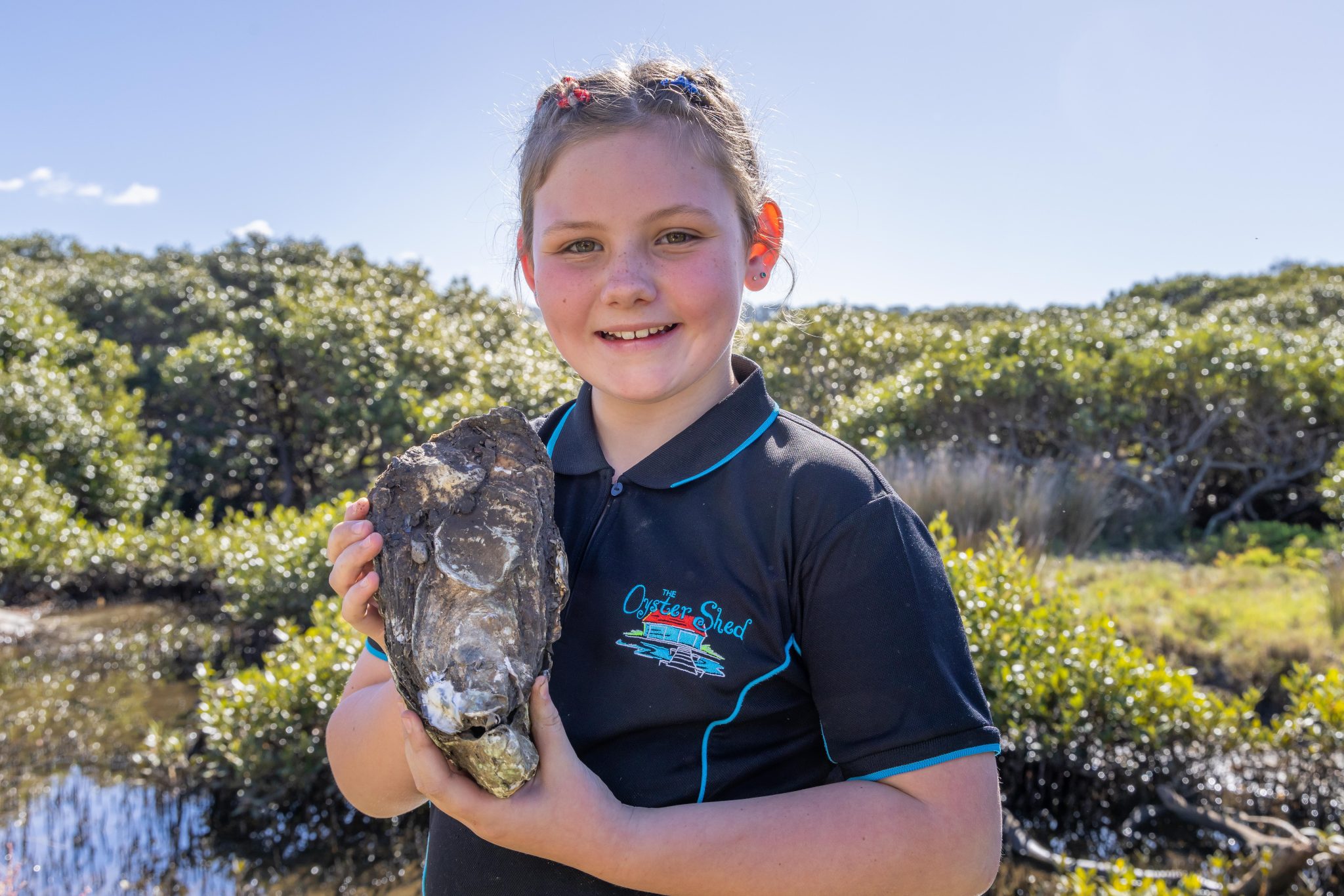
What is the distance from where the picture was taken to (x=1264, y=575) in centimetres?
752

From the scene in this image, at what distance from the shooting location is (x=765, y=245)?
1700 mm

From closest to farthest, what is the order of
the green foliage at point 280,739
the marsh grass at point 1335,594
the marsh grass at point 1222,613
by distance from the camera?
the green foliage at point 280,739, the marsh grass at point 1222,613, the marsh grass at point 1335,594

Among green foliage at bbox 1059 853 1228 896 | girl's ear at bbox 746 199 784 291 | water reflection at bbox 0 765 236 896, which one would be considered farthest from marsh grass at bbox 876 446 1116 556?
girl's ear at bbox 746 199 784 291

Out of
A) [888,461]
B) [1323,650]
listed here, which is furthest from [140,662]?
[1323,650]

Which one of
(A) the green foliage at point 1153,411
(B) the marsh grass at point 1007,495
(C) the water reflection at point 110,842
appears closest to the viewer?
(C) the water reflection at point 110,842

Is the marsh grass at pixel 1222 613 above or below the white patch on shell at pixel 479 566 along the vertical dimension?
below

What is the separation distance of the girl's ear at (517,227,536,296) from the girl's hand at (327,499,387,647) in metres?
0.60

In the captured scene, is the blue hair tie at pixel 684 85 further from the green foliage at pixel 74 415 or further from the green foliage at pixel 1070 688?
the green foliage at pixel 74 415

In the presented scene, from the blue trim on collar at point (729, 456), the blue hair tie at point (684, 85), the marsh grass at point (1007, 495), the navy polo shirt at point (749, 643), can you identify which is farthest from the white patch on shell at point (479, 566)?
the marsh grass at point (1007, 495)

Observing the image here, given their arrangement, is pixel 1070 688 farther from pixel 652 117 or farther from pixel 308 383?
pixel 308 383

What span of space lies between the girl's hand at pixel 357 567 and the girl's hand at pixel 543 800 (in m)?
0.21

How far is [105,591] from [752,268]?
9357mm

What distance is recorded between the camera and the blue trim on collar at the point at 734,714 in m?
1.28

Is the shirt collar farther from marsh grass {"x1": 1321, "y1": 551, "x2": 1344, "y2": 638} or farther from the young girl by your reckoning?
marsh grass {"x1": 1321, "y1": 551, "x2": 1344, "y2": 638}
